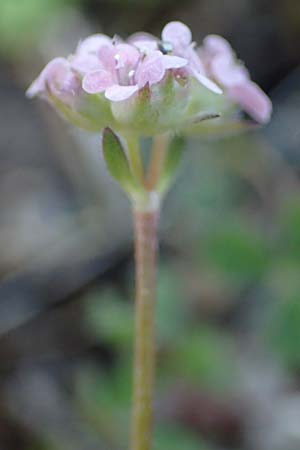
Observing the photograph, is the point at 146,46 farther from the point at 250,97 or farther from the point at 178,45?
the point at 250,97

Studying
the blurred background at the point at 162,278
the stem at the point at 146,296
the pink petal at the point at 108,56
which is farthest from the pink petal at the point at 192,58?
the blurred background at the point at 162,278

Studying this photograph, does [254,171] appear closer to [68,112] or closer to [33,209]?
[33,209]

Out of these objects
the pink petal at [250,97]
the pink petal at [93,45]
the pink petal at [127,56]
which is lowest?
the pink petal at [127,56]

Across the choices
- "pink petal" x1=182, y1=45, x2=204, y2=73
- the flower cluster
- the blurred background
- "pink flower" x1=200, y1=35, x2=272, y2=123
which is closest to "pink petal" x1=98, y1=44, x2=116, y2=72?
→ the flower cluster

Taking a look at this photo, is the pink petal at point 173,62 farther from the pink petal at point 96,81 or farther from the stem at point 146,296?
the stem at point 146,296

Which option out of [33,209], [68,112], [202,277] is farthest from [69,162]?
[68,112]

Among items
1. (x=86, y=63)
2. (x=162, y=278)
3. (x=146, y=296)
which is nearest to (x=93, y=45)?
(x=86, y=63)
